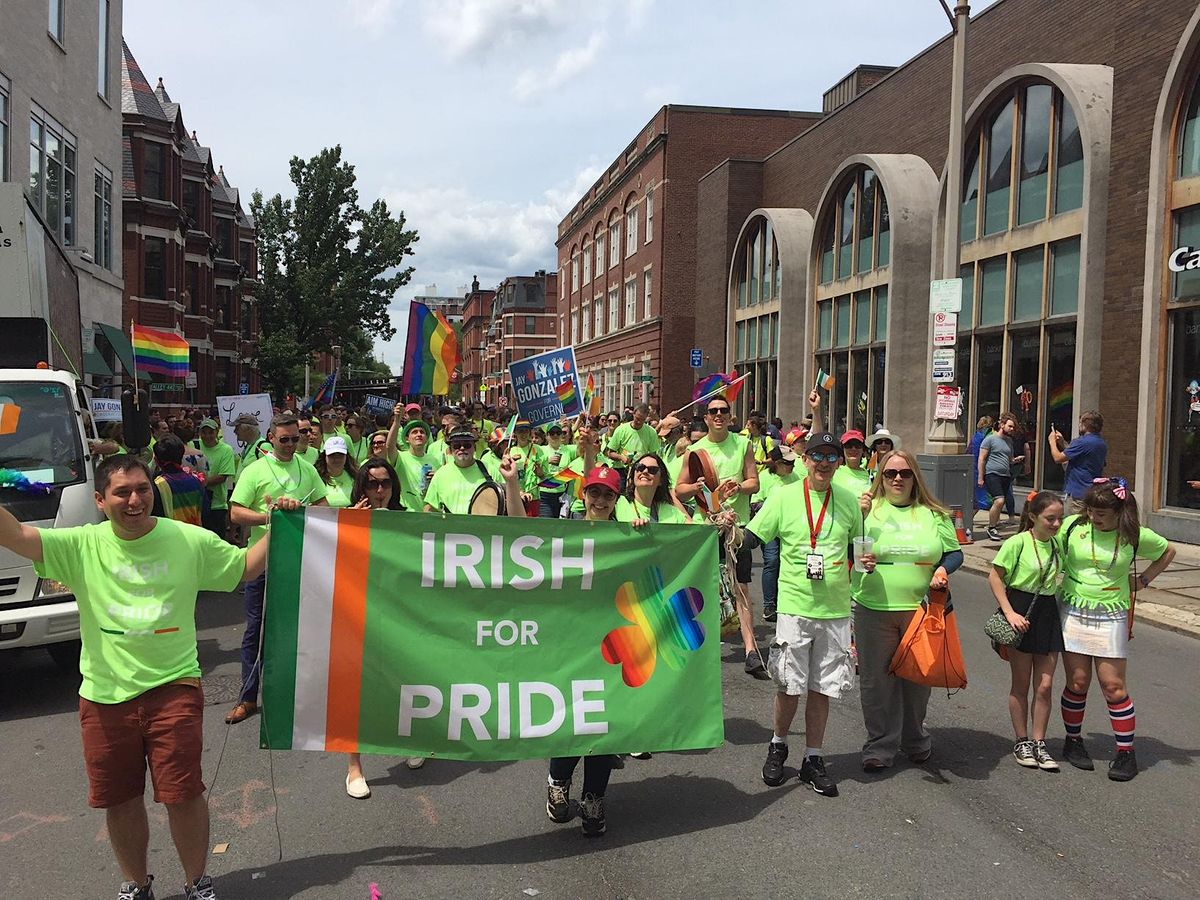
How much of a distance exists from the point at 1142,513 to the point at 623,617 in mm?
11630

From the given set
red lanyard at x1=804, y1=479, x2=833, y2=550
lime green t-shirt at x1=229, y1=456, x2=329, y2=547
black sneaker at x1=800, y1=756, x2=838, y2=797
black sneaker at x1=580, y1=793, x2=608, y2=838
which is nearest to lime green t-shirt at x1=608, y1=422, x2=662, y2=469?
lime green t-shirt at x1=229, y1=456, x2=329, y2=547

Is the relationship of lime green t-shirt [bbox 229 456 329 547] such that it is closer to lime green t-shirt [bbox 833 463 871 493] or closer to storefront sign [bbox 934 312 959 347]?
lime green t-shirt [bbox 833 463 871 493]

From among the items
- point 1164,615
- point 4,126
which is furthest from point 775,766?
point 4,126

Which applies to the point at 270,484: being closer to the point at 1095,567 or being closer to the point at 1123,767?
the point at 1095,567

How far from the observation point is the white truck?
238 inches

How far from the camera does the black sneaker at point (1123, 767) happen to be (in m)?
4.97

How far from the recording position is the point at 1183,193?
13.0 meters

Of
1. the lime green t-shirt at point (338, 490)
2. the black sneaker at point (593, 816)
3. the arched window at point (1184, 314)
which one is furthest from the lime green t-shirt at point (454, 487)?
the arched window at point (1184, 314)

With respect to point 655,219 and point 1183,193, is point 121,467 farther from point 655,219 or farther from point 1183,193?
point 655,219

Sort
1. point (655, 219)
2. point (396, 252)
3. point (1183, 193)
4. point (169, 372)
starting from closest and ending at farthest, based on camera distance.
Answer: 1. point (1183, 193)
2. point (169, 372)
3. point (655, 219)
4. point (396, 252)

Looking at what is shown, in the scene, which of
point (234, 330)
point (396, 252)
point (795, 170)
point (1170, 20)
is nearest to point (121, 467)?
point (1170, 20)

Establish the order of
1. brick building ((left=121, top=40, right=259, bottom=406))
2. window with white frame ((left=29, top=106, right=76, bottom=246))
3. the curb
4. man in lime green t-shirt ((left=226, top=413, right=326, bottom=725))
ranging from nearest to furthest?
1. man in lime green t-shirt ((left=226, top=413, right=326, bottom=725))
2. the curb
3. window with white frame ((left=29, top=106, right=76, bottom=246))
4. brick building ((left=121, top=40, right=259, bottom=406))

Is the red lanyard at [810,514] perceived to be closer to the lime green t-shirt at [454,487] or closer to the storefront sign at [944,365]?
the lime green t-shirt at [454,487]

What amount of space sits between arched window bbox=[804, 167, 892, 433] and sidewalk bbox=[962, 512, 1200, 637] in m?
10.4
